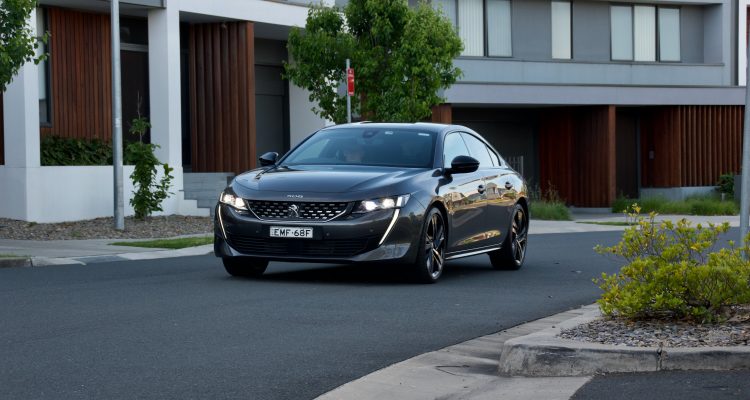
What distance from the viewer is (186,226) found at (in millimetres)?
23375

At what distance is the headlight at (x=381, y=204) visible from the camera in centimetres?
1235

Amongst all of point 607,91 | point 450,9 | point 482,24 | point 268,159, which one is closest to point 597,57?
point 607,91

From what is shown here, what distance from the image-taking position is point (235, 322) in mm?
9781

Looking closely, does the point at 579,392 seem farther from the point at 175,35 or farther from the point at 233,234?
the point at 175,35

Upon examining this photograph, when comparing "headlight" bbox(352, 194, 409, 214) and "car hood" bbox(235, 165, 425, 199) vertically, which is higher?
"car hood" bbox(235, 165, 425, 199)

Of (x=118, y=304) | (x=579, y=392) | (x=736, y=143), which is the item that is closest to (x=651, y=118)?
(x=736, y=143)

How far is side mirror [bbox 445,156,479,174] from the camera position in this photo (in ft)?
44.3

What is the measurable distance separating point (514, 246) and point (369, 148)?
7.97 feet

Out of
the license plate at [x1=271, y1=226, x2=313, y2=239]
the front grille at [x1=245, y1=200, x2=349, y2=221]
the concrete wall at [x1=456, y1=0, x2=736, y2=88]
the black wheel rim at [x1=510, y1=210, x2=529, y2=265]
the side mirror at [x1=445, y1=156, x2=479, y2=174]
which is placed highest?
the concrete wall at [x1=456, y1=0, x2=736, y2=88]

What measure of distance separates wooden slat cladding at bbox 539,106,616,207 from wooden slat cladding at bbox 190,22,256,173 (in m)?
12.2

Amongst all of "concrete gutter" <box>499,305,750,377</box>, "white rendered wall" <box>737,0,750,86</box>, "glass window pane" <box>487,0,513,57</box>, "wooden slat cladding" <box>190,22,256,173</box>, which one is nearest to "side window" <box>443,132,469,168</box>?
"concrete gutter" <box>499,305,750,377</box>

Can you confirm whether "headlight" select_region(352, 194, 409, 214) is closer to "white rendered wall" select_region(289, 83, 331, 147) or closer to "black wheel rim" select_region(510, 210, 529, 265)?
"black wheel rim" select_region(510, 210, 529, 265)

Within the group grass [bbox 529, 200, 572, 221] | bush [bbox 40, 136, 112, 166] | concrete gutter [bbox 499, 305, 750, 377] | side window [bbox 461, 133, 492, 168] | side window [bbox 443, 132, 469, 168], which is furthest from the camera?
grass [bbox 529, 200, 572, 221]

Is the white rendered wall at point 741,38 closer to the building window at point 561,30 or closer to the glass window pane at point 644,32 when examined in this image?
the glass window pane at point 644,32
